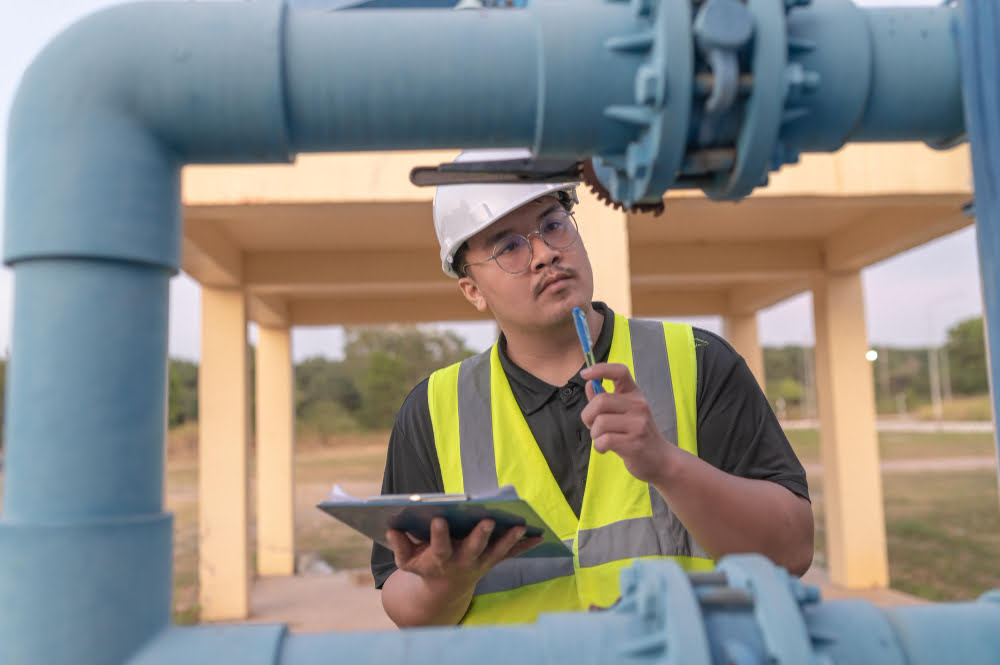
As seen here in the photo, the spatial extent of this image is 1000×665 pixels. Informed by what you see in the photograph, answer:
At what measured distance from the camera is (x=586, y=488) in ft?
5.37

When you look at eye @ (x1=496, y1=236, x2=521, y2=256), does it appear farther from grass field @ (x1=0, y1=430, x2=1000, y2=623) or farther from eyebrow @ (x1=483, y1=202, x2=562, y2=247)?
grass field @ (x1=0, y1=430, x2=1000, y2=623)

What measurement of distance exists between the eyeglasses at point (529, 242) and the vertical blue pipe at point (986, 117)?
1172mm

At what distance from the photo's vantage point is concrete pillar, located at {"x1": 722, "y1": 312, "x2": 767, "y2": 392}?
994 centimetres

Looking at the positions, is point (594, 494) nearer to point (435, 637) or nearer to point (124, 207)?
point (435, 637)

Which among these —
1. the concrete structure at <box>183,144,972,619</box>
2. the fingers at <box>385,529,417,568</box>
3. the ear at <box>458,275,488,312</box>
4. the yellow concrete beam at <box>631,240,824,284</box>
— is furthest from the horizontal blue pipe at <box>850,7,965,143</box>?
the yellow concrete beam at <box>631,240,824,284</box>

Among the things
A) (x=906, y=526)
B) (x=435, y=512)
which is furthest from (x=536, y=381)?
(x=906, y=526)

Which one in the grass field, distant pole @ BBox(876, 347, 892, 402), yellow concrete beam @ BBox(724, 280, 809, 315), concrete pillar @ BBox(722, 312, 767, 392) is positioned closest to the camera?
the grass field

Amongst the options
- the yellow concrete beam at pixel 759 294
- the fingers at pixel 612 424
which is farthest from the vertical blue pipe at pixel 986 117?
the yellow concrete beam at pixel 759 294

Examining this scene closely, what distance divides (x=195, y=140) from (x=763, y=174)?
0.50 m

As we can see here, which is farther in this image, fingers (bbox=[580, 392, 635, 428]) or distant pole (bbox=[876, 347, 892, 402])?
distant pole (bbox=[876, 347, 892, 402])

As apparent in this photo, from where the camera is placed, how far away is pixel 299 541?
13.2 metres

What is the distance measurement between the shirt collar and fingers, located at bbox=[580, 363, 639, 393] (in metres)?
0.55

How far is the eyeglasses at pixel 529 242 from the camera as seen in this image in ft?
6.10

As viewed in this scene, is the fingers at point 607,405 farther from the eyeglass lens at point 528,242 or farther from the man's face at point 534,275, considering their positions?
the eyeglass lens at point 528,242
